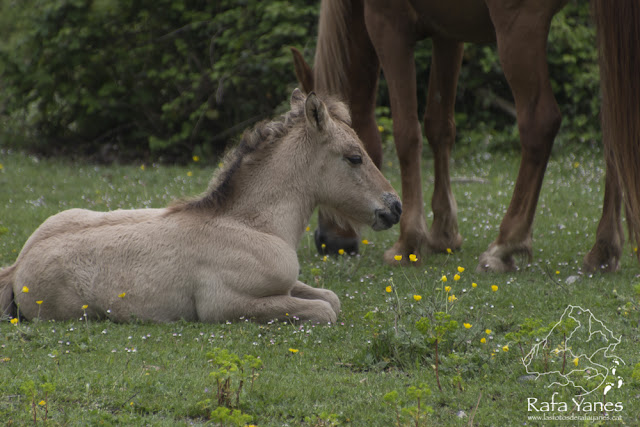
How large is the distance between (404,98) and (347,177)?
5.41ft

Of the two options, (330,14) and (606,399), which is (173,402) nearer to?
(606,399)

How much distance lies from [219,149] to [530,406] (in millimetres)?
10944

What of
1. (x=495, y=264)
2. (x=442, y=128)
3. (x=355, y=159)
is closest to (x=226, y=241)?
(x=355, y=159)

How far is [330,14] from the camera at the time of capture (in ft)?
23.8

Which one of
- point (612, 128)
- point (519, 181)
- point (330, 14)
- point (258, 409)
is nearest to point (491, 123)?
point (330, 14)

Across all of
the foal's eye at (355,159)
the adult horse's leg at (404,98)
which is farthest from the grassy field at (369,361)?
the foal's eye at (355,159)

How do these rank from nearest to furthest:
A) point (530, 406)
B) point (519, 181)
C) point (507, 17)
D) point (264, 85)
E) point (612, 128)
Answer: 1. point (530, 406)
2. point (612, 128)
3. point (507, 17)
4. point (519, 181)
5. point (264, 85)

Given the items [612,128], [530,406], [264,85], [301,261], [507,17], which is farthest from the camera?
[264,85]

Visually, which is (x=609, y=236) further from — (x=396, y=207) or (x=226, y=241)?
(x=226, y=241)

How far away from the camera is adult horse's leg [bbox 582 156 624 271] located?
5.97m

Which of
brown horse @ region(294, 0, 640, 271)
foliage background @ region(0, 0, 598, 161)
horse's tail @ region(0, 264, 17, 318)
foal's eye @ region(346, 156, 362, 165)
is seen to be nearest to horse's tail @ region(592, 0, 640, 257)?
brown horse @ region(294, 0, 640, 271)

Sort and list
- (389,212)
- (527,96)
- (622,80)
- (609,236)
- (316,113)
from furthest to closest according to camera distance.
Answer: (609,236) < (527,96) < (389,212) < (316,113) < (622,80)

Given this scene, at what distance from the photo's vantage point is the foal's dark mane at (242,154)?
528cm

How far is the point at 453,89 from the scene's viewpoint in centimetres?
741
